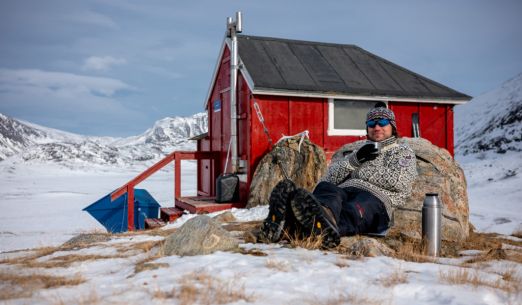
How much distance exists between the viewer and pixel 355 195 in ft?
16.6

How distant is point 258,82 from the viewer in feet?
35.0

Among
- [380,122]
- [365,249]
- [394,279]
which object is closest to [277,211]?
[365,249]

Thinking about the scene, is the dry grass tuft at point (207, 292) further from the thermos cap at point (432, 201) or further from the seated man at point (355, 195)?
the thermos cap at point (432, 201)

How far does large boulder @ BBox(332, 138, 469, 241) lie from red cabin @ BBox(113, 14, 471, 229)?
3.99 meters

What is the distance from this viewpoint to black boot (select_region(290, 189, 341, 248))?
414 centimetres

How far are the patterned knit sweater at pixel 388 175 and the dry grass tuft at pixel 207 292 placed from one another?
9.02 feet

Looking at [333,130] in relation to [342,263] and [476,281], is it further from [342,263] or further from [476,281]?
[476,281]

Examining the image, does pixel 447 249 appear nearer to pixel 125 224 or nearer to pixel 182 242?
pixel 182 242

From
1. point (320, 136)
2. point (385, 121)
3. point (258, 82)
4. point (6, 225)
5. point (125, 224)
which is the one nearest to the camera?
point (385, 121)

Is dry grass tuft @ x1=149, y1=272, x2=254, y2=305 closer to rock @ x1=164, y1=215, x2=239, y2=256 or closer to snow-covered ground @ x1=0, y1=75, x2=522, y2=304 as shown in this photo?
snow-covered ground @ x1=0, y1=75, x2=522, y2=304

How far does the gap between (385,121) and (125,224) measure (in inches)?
389

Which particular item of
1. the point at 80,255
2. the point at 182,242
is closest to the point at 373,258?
the point at 182,242

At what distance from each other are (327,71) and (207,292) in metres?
10.6

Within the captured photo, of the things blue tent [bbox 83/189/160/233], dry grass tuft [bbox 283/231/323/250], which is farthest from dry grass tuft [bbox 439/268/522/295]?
blue tent [bbox 83/189/160/233]
